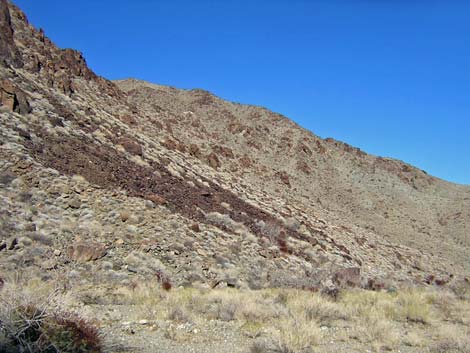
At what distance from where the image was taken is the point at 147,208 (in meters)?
17.6

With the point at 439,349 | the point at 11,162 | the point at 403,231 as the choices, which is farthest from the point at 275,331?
the point at 403,231

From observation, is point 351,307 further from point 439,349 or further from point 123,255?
point 123,255

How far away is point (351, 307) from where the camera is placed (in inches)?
489

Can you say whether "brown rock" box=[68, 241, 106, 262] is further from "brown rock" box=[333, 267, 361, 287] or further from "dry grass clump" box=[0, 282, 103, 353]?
"brown rock" box=[333, 267, 361, 287]

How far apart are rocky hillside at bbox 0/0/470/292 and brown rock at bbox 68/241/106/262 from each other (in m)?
0.04

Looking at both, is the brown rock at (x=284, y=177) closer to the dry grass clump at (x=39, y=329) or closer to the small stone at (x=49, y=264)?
the small stone at (x=49, y=264)

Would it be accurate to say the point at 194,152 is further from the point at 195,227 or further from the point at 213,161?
the point at 195,227

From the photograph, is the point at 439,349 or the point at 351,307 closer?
the point at 439,349

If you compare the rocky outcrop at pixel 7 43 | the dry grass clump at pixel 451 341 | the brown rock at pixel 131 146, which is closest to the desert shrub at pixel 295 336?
the dry grass clump at pixel 451 341

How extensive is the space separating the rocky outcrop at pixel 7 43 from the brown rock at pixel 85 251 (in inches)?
494

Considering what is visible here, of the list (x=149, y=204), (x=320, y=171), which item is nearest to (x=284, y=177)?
(x=320, y=171)

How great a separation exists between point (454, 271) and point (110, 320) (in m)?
32.9

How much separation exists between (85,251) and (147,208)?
4025 millimetres

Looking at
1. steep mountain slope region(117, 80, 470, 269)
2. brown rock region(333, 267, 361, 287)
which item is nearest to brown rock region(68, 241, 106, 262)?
brown rock region(333, 267, 361, 287)
